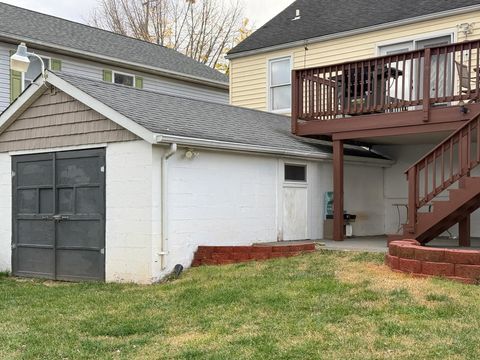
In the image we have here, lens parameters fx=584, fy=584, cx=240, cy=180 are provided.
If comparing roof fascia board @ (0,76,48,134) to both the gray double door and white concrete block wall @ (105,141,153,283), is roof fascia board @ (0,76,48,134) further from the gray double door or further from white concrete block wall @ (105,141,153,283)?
white concrete block wall @ (105,141,153,283)

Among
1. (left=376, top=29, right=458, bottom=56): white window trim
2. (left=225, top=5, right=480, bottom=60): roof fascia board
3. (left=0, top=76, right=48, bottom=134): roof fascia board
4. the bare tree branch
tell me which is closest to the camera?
(left=0, top=76, right=48, bottom=134): roof fascia board

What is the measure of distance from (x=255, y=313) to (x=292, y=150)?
5.34 m

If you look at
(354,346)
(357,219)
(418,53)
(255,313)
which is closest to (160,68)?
(357,219)

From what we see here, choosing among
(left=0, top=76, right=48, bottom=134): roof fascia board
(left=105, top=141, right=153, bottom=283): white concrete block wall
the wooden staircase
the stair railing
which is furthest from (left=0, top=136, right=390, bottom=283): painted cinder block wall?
the stair railing

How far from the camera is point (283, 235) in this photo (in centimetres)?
1112

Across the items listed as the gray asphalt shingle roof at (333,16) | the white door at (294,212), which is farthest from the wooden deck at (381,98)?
the gray asphalt shingle roof at (333,16)

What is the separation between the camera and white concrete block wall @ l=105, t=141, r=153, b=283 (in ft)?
29.2

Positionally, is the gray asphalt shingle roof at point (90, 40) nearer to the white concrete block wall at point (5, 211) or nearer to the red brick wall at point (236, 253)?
the white concrete block wall at point (5, 211)

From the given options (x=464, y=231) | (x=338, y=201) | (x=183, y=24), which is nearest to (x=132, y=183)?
(x=338, y=201)

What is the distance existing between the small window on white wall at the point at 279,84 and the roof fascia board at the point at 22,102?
7.68 m

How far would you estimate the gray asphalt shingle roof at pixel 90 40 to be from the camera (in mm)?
16625

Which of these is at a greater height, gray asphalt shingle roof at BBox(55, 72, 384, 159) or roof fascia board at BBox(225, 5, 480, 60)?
roof fascia board at BBox(225, 5, 480, 60)

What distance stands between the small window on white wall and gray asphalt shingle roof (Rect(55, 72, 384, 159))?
2989 mm

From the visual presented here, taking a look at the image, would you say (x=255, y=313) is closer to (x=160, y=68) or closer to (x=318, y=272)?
(x=318, y=272)
